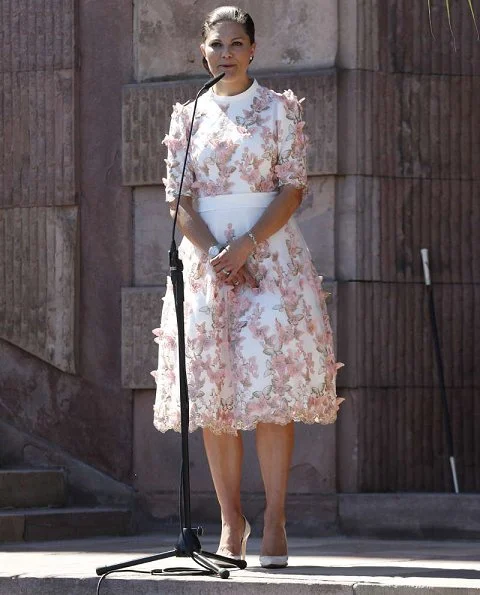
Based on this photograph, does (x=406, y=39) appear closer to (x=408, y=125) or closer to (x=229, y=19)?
(x=408, y=125)

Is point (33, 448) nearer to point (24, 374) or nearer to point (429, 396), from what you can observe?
point (24, 374)

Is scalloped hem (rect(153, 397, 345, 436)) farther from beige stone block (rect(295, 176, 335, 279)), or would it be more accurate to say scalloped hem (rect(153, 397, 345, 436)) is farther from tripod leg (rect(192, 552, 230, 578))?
beige stone block (rect(295, 176, 335, 279))

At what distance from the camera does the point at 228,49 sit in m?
5.39

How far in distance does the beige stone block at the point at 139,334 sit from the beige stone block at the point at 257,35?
1089mm

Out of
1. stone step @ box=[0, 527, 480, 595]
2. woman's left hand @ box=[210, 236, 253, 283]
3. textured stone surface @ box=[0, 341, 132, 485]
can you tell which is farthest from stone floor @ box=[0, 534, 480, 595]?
woman's left hand @ box=[210, 236, 253, 283]

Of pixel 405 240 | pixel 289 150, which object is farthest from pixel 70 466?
pixel 289 150

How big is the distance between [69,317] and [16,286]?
0.35 m

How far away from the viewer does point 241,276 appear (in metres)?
5.34

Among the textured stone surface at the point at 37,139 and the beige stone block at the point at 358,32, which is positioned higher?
the beige stone block at the point at 358,32

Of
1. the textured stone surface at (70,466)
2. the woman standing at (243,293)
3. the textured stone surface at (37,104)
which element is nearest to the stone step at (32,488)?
the textured stone surface at (70,466)

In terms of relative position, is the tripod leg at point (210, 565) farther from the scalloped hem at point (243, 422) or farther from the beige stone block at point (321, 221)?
the beige stone block at point (321, 221)

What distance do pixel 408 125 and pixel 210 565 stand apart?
3207mm

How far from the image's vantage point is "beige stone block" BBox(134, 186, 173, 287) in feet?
25.3

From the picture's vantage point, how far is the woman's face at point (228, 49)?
17.7 feet
